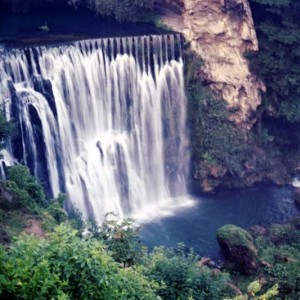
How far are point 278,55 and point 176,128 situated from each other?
19.6ft

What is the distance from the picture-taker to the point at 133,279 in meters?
6.37

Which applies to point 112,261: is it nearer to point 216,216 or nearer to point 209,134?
point 216,216

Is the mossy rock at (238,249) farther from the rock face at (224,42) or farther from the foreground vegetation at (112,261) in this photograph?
the rock face at (224,42)

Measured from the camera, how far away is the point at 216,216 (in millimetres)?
19906

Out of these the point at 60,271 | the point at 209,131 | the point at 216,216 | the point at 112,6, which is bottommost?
the point at 216,216

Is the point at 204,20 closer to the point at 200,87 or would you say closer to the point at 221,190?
the point at 200,87

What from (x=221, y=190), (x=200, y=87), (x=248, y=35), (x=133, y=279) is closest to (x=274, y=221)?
(x=221, y=190)

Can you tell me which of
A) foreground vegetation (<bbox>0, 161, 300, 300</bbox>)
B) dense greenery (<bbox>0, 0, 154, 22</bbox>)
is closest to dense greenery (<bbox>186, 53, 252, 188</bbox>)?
dense greenery (<bbox>0, 0, 154, 22</bbox>)

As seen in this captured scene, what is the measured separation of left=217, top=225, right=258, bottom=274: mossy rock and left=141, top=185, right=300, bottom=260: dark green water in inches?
70.6

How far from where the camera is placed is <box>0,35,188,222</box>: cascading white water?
17.6 m

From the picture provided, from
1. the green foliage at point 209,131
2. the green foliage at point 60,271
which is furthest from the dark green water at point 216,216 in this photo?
the green foliage at point 60,271

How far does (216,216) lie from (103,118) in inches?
248

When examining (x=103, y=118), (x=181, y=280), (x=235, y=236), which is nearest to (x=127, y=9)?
(x=103, y=118)

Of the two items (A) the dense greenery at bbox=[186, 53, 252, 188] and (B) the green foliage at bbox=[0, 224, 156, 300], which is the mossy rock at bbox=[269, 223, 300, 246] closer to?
(A) the dense greenery at bbox=[186, 53, 252, 188]
